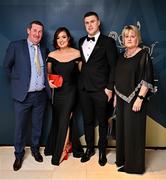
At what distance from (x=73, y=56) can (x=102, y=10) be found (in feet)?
2.58

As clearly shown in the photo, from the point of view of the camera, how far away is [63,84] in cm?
382

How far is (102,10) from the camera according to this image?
4082 mm

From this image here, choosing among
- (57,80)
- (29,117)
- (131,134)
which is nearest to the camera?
(131,134)

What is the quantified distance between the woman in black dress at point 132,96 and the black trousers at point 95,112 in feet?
0.66

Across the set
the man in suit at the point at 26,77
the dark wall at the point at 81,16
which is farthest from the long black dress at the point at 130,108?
the man in suit at the point at 26,77

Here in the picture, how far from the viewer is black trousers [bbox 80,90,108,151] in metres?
3.72

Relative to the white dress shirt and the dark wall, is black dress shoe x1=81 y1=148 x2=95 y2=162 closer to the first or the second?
the white dress shirt

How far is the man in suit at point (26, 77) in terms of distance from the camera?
365 cm

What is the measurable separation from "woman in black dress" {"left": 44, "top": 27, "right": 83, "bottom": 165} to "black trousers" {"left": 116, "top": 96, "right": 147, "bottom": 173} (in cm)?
65

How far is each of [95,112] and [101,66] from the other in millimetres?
624

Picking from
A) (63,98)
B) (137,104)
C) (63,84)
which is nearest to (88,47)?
(63,84)

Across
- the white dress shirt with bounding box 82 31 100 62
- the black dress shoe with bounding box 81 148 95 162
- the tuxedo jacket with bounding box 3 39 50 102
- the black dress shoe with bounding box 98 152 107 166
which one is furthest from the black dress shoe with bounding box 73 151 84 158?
the white dress shirt with bounding box 82 31 100 62

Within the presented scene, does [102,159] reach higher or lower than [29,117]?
lower

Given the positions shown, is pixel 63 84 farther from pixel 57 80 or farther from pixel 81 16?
pixel 81 16
